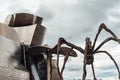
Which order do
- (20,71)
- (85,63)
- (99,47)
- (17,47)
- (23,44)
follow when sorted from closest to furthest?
(85,63), (99,47), (20,71), (17,47), (23,44)

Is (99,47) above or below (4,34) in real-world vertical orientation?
below

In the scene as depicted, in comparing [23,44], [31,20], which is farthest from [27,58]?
[31,20]

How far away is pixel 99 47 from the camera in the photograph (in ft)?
29.0

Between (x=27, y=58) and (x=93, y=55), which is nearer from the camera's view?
(x=93, y=55)

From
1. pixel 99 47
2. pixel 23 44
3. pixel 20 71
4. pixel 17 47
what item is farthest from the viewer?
pixel 23 44

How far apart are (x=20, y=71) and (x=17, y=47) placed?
2568 mm

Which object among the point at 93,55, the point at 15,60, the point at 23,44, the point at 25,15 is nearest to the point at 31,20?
the point at 25,15

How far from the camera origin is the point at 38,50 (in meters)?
25.6

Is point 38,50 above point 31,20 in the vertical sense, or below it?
below

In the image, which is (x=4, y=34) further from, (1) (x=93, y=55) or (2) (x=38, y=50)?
(1) (x=93, y=55)

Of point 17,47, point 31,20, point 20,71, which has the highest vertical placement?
point 31,20

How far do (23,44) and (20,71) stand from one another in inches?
161

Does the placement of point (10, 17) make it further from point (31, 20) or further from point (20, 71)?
point (20, 71)

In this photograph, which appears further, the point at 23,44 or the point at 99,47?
the point at 23,44
